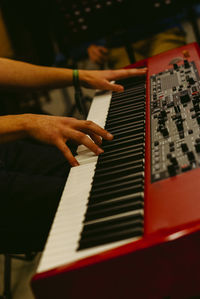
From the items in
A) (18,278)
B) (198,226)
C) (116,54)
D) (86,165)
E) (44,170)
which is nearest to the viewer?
(198,226)

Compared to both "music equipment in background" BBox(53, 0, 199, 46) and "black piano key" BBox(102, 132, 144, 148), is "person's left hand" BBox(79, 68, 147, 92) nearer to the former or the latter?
"black piano key" BBox(102, 132, 144, 148)

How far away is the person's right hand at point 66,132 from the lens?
1.34 m

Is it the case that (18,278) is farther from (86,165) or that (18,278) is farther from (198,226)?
(198,226)

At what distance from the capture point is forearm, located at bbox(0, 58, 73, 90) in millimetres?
1869

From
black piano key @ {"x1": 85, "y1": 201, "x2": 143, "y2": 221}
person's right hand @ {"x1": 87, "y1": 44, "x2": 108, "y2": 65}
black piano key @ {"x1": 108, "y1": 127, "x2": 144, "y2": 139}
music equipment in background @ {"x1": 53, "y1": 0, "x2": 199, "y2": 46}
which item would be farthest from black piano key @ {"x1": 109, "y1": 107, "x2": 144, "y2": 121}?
person's right hand @ {"x1": 87, "y1": 44, "x2": 108, "y2": 65}

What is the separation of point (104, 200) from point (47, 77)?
1.03 metres

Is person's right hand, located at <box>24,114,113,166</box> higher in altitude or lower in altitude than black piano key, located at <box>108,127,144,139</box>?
higher

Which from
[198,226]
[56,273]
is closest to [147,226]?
[198,226]

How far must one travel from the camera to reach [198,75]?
1474mm

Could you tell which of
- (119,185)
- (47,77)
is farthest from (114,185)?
(47,77)

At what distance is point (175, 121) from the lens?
123 cm

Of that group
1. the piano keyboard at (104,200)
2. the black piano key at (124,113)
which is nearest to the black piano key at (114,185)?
the piano keyboard at (104,200)

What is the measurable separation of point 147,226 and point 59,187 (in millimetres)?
663

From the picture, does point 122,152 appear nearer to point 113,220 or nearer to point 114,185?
point 114,185
